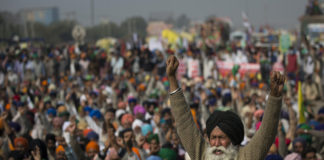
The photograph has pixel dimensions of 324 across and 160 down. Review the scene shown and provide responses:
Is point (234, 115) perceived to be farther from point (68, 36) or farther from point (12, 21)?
point (68, 36)

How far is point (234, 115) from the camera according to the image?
251cm

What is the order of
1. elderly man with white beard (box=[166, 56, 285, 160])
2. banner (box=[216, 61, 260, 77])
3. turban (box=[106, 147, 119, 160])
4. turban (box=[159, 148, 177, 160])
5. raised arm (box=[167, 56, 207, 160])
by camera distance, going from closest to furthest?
1. elderly man with white beard (box=[166, 56, 285, 160])
2. raised arm (box=[167, 56, 207, 160])
3. turban (box=[106, 147, 119, 160])
4. turban (box=[159, 148, 177, 160])
5. banner (box=[216, 61, 260, 77])

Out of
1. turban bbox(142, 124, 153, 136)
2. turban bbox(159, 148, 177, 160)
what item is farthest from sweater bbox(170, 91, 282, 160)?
turban bbox(142, 124, 153, 136)

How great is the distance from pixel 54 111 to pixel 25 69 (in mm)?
7891

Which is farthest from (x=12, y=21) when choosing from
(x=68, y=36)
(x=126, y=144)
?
(x=126, y=144)

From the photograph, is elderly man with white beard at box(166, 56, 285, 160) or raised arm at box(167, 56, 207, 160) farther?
raised arm at box(167, 56, 207, 160)

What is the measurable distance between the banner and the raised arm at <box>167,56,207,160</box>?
1182cm

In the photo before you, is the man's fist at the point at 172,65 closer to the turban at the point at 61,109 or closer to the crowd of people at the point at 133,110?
the crowd of people at the point at 133,110

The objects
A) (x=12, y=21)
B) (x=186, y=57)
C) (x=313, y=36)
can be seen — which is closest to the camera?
(x=186, y=57)

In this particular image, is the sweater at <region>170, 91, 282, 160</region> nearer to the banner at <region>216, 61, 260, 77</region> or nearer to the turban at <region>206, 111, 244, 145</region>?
the turban at <region>206, 111, 244, 145</region>

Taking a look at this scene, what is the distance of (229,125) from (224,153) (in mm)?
166

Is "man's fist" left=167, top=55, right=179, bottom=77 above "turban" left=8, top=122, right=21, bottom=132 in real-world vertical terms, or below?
above

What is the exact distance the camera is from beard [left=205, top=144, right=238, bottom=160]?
2295 mm

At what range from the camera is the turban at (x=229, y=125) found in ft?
7.84
